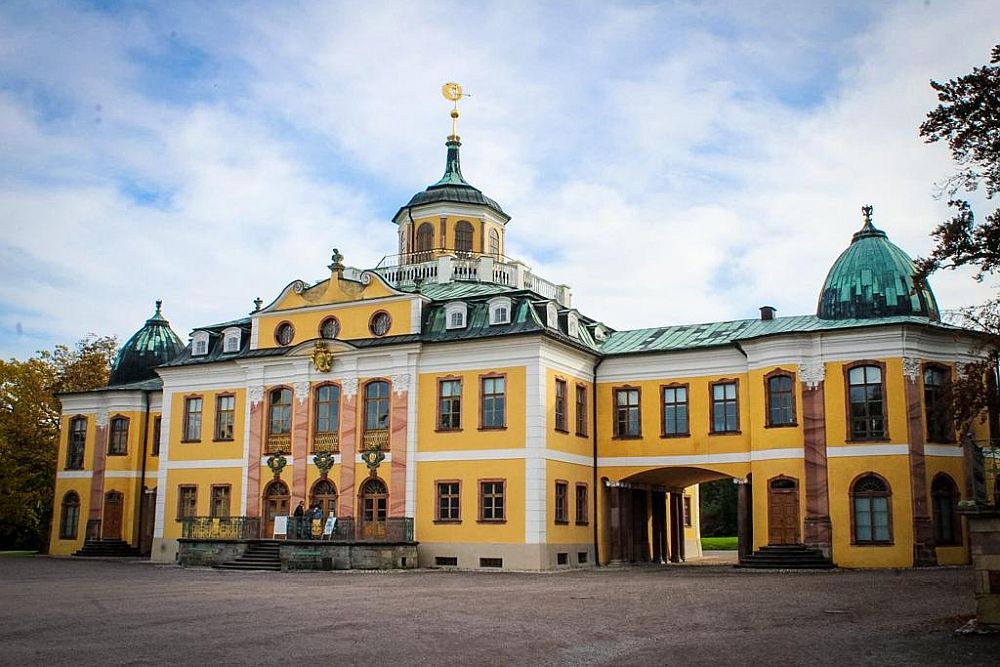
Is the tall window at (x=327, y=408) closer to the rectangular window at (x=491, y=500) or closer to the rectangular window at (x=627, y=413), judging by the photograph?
the rectangular window at (x=491, y=500)

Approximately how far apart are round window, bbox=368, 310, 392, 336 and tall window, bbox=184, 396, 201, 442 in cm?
869

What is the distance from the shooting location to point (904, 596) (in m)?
20.9

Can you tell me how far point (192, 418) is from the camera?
138 ft

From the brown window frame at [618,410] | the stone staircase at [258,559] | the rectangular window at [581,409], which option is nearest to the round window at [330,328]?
the stone staircase at [258,559]

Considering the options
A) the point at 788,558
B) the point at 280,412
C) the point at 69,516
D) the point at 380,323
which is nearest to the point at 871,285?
the point at 788,558

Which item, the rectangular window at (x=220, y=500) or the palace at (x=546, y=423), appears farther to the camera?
the rectangular window at (x=220, y=500)

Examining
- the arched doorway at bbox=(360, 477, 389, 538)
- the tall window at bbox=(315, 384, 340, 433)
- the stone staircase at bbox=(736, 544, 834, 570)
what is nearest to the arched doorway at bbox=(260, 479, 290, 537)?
the tall window at bbox=(315, 384, 340, 433)

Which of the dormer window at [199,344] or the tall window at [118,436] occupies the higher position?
the dormer window at [199,344]

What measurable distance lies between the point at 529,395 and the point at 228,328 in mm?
13854

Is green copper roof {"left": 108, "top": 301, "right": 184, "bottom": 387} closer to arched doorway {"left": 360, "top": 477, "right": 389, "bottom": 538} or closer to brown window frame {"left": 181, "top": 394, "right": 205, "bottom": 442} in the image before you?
brown window frame {"left": 181, "top": 394, "right": 205, "bottom": 442}

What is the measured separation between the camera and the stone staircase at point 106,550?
44125mm

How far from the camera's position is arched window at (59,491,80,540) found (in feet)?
150

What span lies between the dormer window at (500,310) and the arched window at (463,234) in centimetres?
910

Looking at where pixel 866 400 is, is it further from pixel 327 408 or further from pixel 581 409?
pixel 327 408
